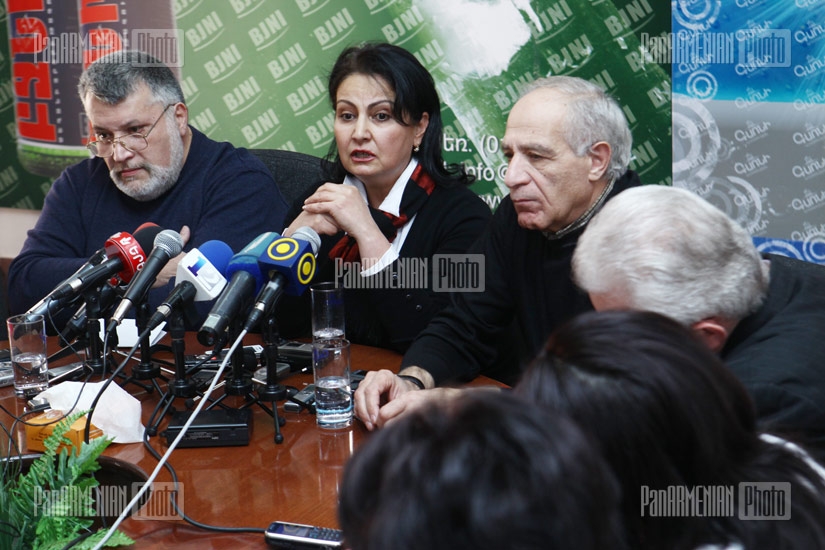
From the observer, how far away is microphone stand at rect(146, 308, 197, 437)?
5.77 feet

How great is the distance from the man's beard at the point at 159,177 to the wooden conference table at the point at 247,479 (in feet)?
3.49

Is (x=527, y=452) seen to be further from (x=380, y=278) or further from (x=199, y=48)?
(x=199, y=48)

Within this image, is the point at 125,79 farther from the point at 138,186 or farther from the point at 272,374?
the point at 272,374

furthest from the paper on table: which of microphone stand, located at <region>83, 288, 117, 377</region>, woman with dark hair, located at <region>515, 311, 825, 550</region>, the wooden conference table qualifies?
woman with dark hair, located at <region>515, 311, 825, 550</region>

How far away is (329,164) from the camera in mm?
2779

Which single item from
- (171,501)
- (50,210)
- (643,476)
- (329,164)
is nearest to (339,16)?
(329,164)

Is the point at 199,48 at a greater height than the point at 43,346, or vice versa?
the point at 199,48

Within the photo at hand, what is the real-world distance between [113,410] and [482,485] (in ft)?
4.38

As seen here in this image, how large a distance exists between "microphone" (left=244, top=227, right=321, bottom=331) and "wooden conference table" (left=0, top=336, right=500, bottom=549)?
0.26 meters

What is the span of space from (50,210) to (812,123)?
248 centimetres

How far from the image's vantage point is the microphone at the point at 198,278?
1.70m

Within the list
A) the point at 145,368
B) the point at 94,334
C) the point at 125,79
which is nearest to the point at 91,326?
the point at 94,334

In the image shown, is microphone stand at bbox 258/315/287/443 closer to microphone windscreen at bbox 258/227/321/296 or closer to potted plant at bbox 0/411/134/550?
microphone windscreen at bbox 258/227/321/296

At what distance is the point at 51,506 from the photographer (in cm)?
130
